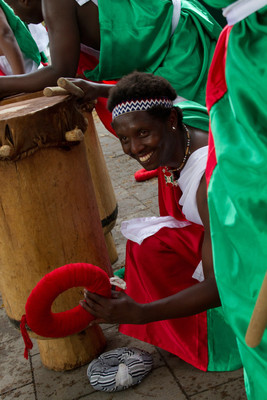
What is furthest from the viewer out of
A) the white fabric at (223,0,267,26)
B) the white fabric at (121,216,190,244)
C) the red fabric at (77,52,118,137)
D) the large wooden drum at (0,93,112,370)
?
the red fabric at (77,52,118,137)

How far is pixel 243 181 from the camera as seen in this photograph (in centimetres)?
114

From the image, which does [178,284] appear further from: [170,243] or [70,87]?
[70,87]

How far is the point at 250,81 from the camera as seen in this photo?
112 centimetres

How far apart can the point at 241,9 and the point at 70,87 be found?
1151 mm

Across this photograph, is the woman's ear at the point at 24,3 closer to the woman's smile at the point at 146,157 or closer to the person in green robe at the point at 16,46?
the person in green robe at the point at 16,46

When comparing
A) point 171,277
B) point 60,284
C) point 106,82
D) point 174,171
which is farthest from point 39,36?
point 60,284

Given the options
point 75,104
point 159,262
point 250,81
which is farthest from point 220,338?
point 250,81

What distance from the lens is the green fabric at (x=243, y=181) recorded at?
1.12m

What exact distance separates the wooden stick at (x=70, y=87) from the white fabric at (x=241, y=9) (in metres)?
1.05

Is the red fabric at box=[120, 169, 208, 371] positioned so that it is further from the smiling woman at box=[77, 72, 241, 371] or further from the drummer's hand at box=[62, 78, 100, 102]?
the drummer's hand at box=[62, 78, 100, 102]

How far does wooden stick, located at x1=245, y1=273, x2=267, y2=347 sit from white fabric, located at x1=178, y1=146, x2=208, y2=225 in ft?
3.42

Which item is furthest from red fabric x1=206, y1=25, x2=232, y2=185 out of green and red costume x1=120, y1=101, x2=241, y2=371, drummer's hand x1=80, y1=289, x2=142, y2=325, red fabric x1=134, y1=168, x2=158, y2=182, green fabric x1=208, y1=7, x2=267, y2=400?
red fabric x1=134, y1=168, x2=158, y2=182

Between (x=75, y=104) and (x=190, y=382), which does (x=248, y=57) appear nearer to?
(x=75, y=104)

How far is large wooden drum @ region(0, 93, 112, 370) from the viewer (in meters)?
2.00
